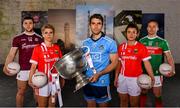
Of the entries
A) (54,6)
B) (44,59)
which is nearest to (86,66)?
(44,59)

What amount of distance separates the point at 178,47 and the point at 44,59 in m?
Result: 7.85

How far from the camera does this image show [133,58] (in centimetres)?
437

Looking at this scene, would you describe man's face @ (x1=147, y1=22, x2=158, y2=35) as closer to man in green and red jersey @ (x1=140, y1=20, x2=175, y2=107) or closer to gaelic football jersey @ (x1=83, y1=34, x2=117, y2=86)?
man in green and red jersey @ (x1=140, y1=20, x2=175, y2=107)

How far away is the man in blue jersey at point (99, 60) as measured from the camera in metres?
3.83

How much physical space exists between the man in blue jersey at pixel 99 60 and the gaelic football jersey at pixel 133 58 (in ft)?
1.65

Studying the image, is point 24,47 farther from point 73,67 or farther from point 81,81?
point 81,81

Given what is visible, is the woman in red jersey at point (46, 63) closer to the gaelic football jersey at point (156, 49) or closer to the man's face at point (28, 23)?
the man's face at point (28, 23)

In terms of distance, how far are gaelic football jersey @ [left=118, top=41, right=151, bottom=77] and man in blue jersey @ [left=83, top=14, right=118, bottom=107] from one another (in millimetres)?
503

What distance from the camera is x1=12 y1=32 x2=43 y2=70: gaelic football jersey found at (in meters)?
4.83

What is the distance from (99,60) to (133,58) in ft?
2.33

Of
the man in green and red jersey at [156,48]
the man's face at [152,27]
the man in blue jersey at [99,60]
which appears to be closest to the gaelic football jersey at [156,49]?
the man in green and red jersey at [156,48]

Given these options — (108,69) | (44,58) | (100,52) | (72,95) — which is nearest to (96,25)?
(100,52)

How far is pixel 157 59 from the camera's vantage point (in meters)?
4.89

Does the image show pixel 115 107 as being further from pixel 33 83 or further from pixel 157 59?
pixel 33 83
